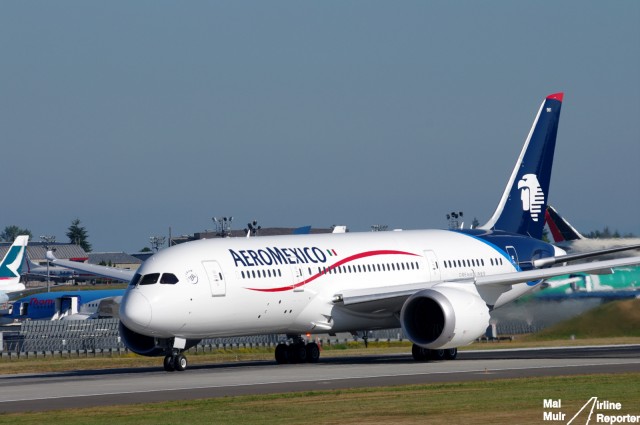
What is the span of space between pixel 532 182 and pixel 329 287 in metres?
12.1

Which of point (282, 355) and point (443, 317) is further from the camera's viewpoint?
point (282, 355)

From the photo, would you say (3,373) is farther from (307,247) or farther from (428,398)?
(428,398)

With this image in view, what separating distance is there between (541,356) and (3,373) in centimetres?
1807

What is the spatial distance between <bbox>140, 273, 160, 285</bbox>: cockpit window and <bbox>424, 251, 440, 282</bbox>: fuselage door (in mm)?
10554

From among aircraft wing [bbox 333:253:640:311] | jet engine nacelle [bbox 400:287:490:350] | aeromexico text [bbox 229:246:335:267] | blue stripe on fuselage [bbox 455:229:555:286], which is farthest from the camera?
blue stripe on fuselage [bbox 455:229:555:286]

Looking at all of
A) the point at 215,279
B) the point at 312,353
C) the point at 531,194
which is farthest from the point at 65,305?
the point at 215,279

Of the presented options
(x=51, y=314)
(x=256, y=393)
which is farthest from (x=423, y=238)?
(x=51, y=314)

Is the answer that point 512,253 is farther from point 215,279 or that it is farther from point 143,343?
point 143,343

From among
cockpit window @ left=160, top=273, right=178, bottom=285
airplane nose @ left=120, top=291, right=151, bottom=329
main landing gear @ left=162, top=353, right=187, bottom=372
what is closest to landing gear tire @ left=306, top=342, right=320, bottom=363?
main landing gear @ left=162, top=353, right=187, bottom=372

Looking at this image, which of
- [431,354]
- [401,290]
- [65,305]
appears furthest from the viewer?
[65,305]

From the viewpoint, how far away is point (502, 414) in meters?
21.2

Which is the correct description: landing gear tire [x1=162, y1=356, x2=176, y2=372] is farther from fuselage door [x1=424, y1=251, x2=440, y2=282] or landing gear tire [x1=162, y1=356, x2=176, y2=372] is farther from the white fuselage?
fuselage door [x1=424, y1=251, x2=440, y2=282]

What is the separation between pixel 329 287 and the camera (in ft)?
126

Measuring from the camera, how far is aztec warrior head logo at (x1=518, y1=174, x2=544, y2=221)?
46.7 metres
